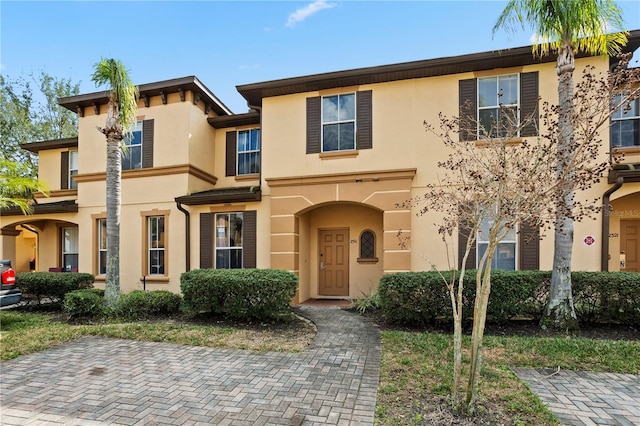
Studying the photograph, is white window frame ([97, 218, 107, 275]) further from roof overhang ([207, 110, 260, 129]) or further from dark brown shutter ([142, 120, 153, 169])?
roof overhang ([207, 110, 260, 129])

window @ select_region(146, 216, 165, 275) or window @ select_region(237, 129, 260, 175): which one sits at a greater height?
window @ select_region(237, 129, 260, 175)

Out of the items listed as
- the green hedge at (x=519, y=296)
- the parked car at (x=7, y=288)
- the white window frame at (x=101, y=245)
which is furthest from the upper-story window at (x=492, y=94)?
the white window frame at (x=101, y=245)

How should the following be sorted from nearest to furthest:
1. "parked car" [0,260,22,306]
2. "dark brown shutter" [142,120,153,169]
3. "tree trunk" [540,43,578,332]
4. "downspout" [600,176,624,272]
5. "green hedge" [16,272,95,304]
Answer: "tree trunk" [540,43,578,332], "parked car" [0,260,22,306], "downspout" [600,176,624,272], "green hedge" [16,272,95,304], "dark brown shutter" [142,120,153,169]

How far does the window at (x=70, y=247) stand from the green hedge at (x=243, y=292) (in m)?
8.63

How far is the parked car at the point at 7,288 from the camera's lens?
7.28m

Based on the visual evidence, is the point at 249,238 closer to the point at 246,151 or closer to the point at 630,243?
the point at 246,151

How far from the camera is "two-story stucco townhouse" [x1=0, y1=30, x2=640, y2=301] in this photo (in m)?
8.66

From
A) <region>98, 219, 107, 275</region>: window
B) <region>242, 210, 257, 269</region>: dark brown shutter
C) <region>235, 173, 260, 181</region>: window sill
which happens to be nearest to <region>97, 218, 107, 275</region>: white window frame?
<region>98, 219, 107, 275</region>: window

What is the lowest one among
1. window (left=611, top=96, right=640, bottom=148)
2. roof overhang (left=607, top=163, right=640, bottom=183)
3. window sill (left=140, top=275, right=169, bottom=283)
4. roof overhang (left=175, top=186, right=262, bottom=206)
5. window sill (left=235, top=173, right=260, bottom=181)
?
window sill (left=140, top=275, right=169, bottom=283)

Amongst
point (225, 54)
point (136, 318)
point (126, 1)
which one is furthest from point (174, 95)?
point (136, 318)

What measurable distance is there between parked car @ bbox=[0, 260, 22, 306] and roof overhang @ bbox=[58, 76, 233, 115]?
20.5 ft

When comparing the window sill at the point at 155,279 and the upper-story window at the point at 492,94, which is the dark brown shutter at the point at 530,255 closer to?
the upper-story window at the point at 492,94

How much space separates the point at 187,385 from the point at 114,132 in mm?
6903

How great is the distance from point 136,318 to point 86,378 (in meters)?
3.55
